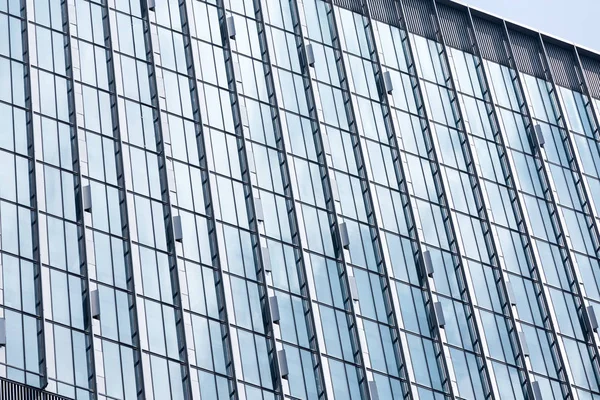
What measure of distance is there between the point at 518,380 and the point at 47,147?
28.4 metres

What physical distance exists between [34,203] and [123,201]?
5486mm

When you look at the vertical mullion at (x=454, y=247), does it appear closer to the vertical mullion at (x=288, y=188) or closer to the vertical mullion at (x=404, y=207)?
the vertical mullion at (x=404, y=207)

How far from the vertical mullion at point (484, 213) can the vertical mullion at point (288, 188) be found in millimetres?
11147

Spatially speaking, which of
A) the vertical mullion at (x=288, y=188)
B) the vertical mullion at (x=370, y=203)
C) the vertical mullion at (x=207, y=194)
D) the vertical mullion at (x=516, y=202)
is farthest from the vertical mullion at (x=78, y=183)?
the vertical mullion at (x=516, y=202)

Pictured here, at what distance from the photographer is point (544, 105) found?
349ft

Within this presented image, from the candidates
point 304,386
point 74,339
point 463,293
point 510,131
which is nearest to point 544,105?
point 510,131

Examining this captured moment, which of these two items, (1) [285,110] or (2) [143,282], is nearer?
(2) [143,282]

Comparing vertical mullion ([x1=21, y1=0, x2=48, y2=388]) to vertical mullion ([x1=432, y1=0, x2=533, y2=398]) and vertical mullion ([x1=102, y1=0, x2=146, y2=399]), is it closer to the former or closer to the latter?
vertical mullion ([x1=102, y1=0, x2=146, y2=399])

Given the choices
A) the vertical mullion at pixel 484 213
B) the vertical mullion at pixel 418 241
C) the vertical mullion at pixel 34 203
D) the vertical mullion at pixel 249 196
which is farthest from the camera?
the vertical mullion at pixel 484 213

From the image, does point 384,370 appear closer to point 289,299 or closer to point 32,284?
point 289,299

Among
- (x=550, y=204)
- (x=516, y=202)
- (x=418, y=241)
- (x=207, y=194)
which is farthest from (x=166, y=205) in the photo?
(x=550, y=204)

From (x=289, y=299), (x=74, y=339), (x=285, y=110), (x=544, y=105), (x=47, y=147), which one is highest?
(x=544, y=105)

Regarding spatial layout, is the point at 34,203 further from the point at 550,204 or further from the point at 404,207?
the point at 550,204

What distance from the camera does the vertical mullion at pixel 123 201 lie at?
239ft
